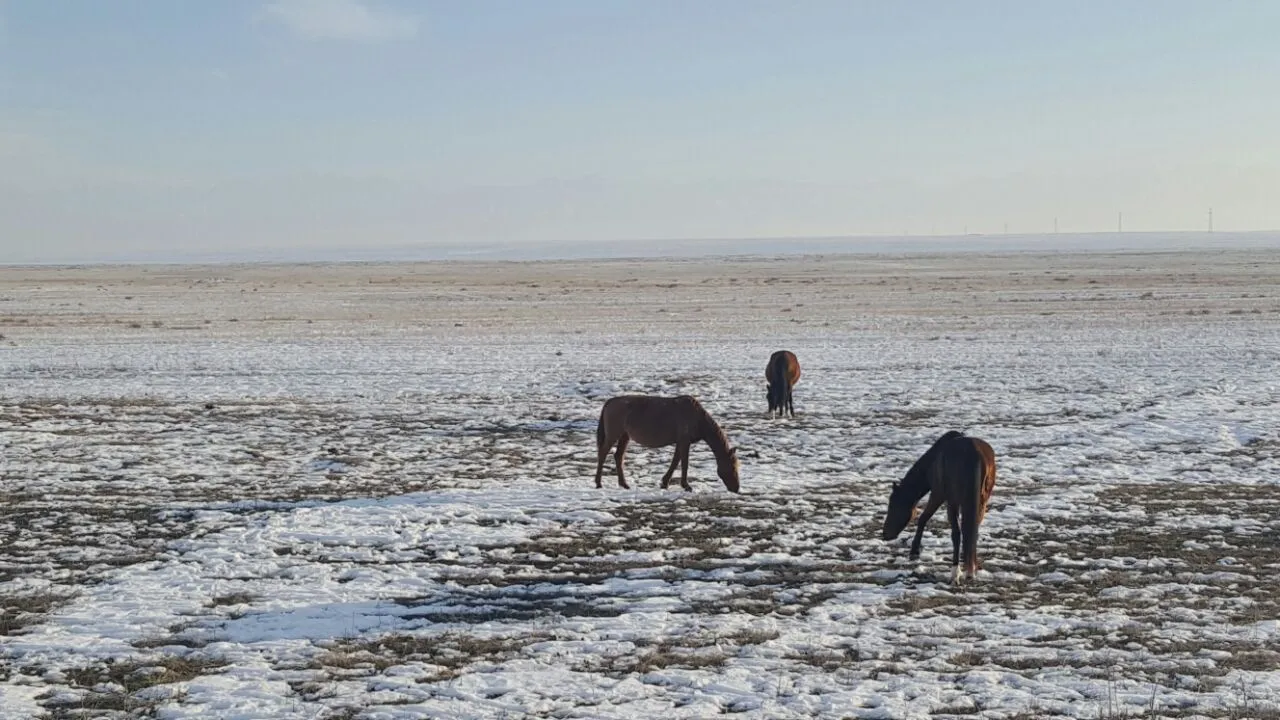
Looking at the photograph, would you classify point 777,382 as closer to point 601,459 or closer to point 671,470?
point 671,470

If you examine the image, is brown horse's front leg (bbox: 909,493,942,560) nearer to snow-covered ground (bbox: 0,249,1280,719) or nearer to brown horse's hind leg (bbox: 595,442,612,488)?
snow-covered ground (bbox: 0,249,1280,719)

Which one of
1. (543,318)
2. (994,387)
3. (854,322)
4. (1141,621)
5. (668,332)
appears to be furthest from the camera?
(543,318)

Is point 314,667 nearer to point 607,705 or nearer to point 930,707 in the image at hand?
point 607,705

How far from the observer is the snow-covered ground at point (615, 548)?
7527 millimetres

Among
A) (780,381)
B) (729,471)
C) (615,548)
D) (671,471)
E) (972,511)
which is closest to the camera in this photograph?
(972,511)

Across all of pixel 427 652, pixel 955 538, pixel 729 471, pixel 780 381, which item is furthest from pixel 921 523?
pixel 780 381

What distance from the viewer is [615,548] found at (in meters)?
11.3

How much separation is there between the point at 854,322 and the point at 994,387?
18.7 m

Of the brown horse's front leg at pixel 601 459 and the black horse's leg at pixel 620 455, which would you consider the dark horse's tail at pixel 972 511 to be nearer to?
the black horse's leg at pixel 620 455

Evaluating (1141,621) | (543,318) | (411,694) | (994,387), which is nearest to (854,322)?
(543,318)

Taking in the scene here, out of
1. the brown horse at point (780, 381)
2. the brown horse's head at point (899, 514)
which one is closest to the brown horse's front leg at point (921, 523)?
the brown horse's head at point (899, 514)

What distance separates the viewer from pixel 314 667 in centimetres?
791

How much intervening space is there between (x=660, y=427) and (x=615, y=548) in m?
3.25

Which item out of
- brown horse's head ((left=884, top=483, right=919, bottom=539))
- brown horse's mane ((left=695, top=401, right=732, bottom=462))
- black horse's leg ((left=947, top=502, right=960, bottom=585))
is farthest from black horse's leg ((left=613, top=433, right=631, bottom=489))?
black horse's leg ((left=947, top=502, right=960, bottom=585))
